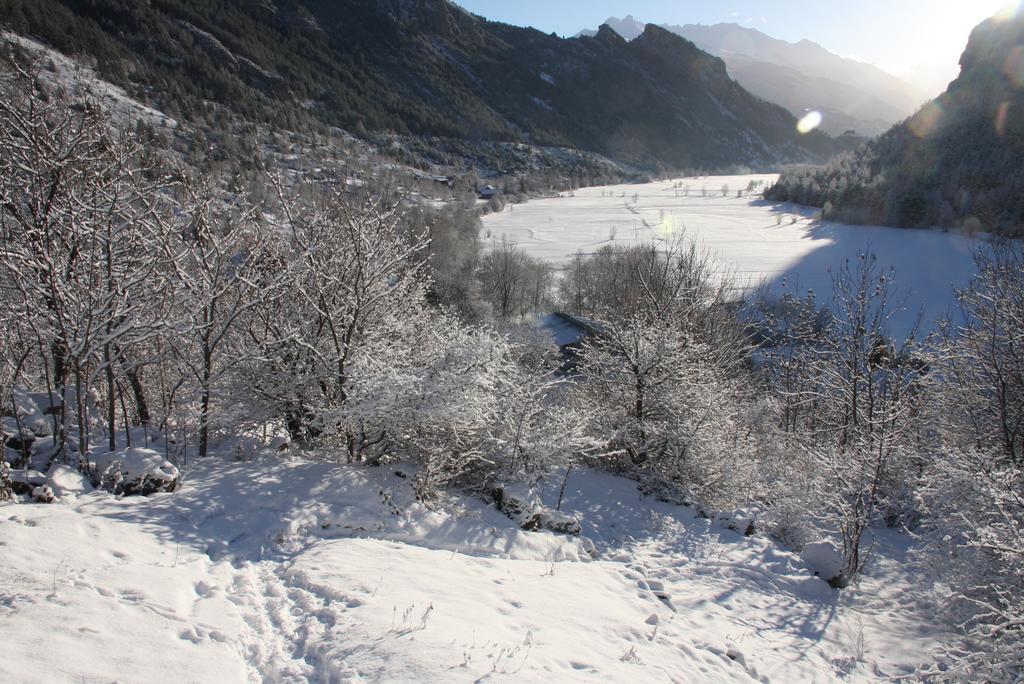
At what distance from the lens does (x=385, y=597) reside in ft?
18.0

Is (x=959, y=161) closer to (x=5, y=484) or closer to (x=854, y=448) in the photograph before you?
(x=854, y=448)

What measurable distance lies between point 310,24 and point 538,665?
15480 centimetres

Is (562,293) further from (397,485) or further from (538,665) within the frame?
(538,665)

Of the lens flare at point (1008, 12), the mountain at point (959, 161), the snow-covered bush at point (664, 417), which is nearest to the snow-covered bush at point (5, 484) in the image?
the snow-covered bush at point (664, 417)

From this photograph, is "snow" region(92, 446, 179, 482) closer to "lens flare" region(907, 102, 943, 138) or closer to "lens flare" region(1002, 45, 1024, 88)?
"lens flare" region(1002, 45, 1024, 88)

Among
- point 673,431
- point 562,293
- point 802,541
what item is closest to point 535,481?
point 673,431

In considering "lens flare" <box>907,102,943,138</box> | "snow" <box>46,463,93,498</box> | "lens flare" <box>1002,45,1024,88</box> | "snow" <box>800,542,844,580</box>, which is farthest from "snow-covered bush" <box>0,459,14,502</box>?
"lens flare" <box>907,102,943,138</box>

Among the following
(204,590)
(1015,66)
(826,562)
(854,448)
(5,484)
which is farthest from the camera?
(1015,66)

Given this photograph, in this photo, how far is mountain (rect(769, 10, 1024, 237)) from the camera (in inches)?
2359

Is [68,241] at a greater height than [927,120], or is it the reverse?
[927,120]

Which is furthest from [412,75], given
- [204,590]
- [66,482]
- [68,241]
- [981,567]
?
[204,590]

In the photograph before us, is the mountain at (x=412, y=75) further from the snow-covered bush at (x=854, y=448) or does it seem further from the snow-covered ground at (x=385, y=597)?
the snow-covered ground at (x=385, y=597)

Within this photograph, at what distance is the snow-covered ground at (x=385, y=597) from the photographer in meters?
4.15

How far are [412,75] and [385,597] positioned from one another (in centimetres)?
14691
